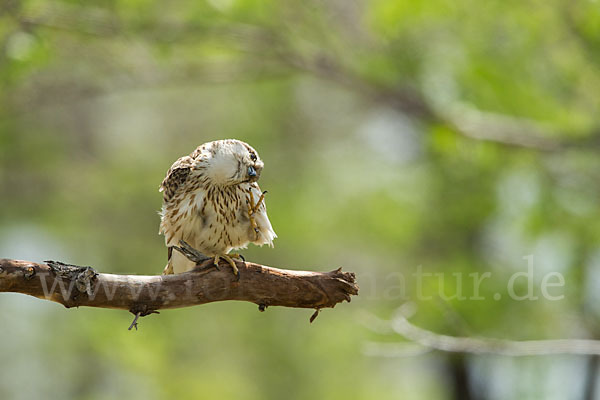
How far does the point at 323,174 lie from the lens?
14.3m

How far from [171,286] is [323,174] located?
10759mm

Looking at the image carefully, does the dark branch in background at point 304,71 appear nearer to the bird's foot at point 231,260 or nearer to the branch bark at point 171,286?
the bird's foot at point 231,260

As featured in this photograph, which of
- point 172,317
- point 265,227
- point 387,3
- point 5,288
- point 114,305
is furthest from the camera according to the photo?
point 172,317

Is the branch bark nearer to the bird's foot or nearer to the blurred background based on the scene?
the bird's foot

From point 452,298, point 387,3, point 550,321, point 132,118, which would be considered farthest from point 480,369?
point 132,118

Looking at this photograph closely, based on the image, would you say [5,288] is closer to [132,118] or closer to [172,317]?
[172,317]

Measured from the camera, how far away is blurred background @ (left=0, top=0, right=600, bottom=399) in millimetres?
8945

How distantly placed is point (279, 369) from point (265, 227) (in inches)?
508

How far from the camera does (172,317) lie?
1532 cm

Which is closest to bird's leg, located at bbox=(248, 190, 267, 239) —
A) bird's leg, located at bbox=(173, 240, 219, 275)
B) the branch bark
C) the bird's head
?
the bird's head

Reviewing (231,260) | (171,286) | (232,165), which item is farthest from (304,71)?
(171,286)

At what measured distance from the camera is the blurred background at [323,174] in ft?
29.3

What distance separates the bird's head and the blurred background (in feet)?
8.05

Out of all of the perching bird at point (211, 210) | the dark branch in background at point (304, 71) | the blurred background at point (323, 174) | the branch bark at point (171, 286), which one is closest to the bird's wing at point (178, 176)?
the perching bird at point (211, 210)
